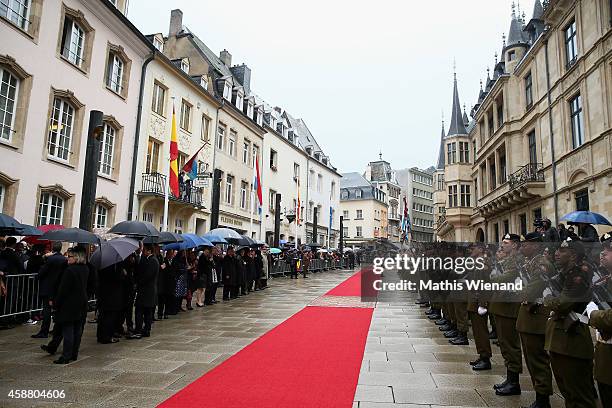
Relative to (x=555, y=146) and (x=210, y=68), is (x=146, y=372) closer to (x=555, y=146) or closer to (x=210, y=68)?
(x=555, y=146)

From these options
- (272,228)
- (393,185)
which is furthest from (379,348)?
(393,185)

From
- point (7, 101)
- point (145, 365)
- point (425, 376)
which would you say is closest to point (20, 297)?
point (145, 365)

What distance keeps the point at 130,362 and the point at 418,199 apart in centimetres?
8806

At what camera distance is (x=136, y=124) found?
19672 mm

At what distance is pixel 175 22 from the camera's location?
2970cm

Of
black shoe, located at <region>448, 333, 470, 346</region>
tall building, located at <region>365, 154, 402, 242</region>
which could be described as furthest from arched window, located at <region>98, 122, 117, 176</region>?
tall building, located at <region>365, 154, 402, 242</region>

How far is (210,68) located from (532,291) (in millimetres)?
27046

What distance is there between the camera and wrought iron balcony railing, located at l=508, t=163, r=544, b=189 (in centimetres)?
2042

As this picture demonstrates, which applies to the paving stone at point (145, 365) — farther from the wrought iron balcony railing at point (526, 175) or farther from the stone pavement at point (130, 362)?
the wrought iron balcony railing at point (526, 175)

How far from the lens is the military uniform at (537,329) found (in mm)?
4477

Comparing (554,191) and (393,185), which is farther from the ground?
(393,185)

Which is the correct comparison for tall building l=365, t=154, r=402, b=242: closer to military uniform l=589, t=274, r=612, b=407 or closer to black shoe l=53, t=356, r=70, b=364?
black shoe l=53, t=356, r=70, b=364

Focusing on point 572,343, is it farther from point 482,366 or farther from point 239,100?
point 239,100

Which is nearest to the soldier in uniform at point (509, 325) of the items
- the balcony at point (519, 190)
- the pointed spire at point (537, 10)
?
the balcony at point (519, 190)
